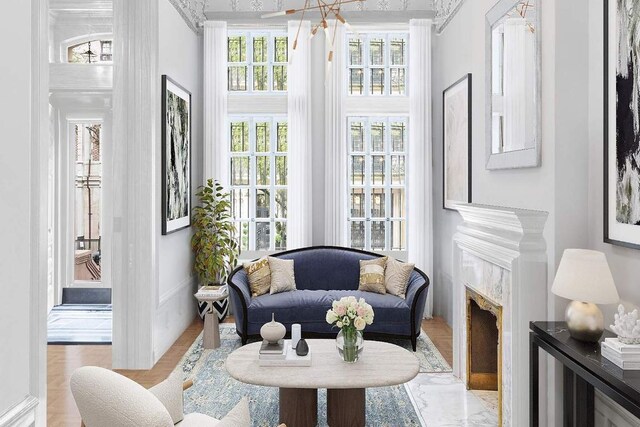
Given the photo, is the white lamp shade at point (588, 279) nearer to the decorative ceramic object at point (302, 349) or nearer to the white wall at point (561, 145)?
the white wall at point (561, 145)

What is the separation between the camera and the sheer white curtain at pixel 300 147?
6234 millimetres

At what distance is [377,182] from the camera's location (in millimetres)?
6504

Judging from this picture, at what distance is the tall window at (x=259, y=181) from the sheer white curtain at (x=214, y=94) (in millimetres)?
325

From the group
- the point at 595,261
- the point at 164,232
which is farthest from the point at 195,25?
the point at 595,261

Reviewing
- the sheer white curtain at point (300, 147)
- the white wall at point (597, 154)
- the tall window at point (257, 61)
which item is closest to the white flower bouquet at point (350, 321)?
the white wall at point (597, 154)

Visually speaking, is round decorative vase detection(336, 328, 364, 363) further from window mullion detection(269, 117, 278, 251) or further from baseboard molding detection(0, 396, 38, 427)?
window mullion detection(269, 117, 278, 251)

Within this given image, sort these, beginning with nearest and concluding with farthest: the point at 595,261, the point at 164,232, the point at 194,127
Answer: the point at 595,261 < the point at 164,232 < the point at 194,127

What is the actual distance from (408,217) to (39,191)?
194 inches

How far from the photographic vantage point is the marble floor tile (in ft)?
11.4

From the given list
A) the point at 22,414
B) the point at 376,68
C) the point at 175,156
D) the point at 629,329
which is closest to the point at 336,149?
the point at 376,68

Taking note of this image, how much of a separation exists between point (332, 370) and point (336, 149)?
355 cm

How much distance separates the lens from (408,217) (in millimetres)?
6297

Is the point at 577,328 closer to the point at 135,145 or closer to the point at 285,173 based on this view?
the point at 135,145

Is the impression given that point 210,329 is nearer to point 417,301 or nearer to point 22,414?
point 417,301
